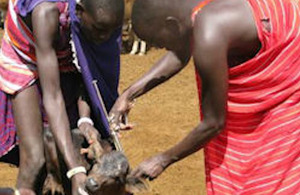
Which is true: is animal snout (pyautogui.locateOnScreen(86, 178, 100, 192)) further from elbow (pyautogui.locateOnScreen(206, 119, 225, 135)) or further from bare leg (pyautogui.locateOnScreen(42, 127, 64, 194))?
bare leg (pyautogui.locateOnScreen(42, 127, 64, 194))

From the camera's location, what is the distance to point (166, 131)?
663 cm

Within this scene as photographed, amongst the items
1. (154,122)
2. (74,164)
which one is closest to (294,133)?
(74,164)

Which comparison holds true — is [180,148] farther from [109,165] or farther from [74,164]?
[74,164]

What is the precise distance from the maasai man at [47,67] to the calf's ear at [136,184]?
278 millimetres

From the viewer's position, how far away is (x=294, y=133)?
290 cm

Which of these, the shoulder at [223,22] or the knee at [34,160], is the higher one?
the shoulder at [223,22]

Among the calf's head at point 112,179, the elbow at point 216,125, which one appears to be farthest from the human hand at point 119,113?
the elbow at point 216,125

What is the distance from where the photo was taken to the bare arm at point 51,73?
10.9 feet

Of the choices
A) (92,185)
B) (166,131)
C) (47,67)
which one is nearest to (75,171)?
(92,185)

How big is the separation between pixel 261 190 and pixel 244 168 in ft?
0.42

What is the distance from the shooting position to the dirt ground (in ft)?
17.8

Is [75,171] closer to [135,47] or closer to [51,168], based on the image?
[51,168]

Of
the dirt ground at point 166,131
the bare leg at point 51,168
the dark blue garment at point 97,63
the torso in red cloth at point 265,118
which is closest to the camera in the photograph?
the torso in red cloth at point 265,118

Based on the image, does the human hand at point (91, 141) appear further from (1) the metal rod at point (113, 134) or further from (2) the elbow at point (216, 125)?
(2) the elbow at point (216, 125)
